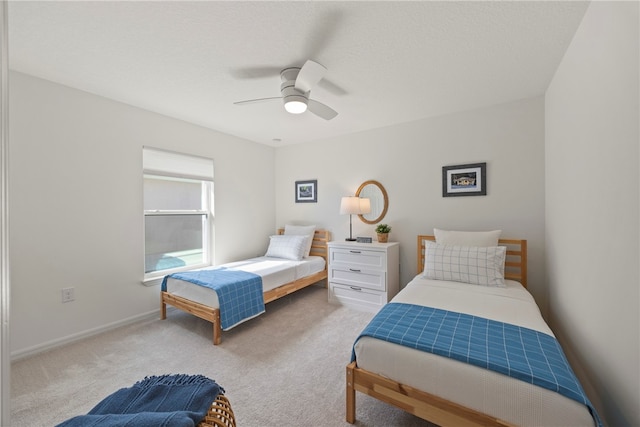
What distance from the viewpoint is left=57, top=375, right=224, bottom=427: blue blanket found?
0.93m

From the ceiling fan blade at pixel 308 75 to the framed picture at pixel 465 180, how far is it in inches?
81.6

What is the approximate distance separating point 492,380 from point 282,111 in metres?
2.95

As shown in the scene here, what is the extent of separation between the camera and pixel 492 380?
1.19 metres

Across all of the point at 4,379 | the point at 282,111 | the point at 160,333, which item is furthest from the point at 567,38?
the point at 160,333

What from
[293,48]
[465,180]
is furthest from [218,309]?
[465,180]

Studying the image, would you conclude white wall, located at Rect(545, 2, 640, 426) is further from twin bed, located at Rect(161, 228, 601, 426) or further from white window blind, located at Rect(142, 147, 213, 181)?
white window blind, located at Rect(142, 147, 213, 181)

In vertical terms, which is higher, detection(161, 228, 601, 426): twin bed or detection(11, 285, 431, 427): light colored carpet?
detection(161, 228, 601, 426): twin bed

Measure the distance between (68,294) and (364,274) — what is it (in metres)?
3.06

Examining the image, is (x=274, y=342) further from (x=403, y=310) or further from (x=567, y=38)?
(x=567, y=38)

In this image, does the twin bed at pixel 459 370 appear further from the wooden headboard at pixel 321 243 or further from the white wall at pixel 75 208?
the white wall at pixel 75 208

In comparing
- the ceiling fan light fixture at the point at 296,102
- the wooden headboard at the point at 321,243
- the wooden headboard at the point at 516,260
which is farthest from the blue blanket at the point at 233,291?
the wooden headboard at the point at 516,260

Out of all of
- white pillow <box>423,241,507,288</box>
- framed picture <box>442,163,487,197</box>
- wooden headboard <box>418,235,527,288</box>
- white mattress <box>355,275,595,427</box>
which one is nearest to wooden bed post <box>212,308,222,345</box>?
white mattress <box>355,275,595,427</box>

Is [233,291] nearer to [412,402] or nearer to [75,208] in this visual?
[75,208]

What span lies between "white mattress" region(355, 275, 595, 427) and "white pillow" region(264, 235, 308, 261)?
2.24 m
